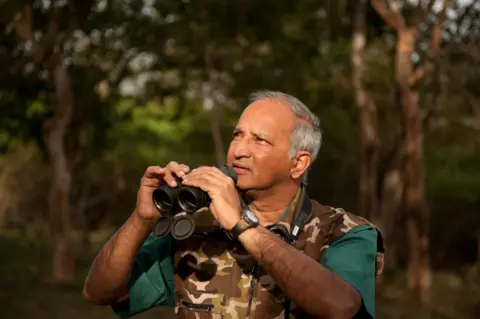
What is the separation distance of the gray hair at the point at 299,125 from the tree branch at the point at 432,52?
14787mm

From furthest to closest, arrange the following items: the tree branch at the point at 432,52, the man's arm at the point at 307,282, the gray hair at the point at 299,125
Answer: the tree branch at the point at 432,52
the gray hair at the point at 299,125
the man's arm at the point at 307,282

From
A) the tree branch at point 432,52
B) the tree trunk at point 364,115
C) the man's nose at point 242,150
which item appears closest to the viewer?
the man's nose at point 242,150

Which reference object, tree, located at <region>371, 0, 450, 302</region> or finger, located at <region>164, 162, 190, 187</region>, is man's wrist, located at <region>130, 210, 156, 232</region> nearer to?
finger, located at <region>164, 162, 190, 187</region>

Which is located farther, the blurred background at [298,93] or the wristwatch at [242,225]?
the blurred background at [298,93]

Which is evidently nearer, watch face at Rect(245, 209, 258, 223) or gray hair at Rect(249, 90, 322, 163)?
watch face at Rect(245, 209, 258, 223)

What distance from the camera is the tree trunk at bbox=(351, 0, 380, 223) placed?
67.1 ft

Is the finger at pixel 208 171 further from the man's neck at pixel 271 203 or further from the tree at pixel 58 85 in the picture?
the tree at pixel 58 85

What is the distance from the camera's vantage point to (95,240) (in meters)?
40.3

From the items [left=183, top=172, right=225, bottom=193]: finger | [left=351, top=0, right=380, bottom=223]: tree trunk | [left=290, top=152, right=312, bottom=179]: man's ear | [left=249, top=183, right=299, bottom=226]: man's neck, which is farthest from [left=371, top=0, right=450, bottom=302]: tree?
[left=183, top=172, right=225, bottom=193]: finger

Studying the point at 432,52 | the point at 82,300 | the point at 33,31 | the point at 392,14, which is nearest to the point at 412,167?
the point at 432,52

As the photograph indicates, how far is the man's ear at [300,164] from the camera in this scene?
3586 millimetres

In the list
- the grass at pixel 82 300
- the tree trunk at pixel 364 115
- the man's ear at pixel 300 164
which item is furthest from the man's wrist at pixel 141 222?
the tree trunk at pixel 364 115

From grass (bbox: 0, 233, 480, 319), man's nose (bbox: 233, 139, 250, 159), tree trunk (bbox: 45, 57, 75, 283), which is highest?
man's nose (bbox: 233, 139, 250, 159)

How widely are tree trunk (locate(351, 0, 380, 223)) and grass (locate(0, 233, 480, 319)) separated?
2.18 m
